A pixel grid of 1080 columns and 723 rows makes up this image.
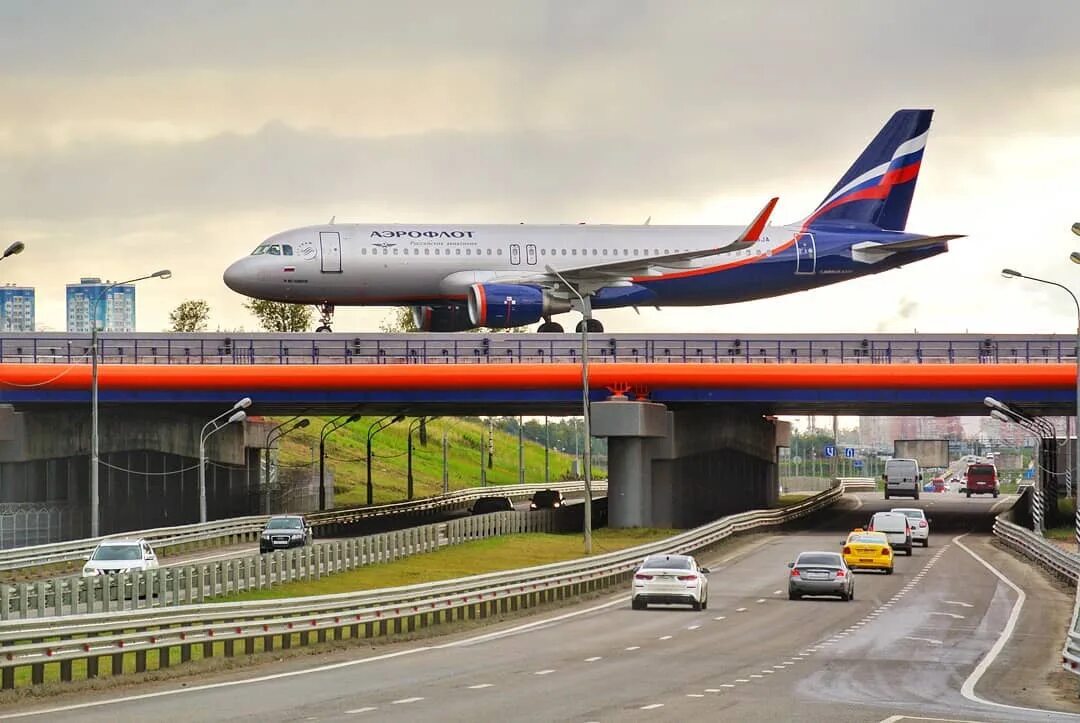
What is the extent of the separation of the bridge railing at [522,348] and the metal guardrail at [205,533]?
736 cm

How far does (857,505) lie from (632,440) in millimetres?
49894

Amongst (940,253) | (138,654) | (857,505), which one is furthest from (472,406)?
(138,654)

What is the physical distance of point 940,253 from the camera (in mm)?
79938

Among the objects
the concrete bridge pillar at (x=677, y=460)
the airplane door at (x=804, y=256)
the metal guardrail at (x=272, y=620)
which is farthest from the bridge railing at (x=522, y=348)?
the metal guardrail at (x=272, y=620)

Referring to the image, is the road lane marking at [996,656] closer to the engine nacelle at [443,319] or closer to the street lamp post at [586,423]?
the street lamp post at [586,423]

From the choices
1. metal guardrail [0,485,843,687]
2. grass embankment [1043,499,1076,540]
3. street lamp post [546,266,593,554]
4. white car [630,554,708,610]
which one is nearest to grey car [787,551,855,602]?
white car [630,554,708,610]

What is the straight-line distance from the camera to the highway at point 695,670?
80.1ft

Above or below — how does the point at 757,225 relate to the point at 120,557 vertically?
above

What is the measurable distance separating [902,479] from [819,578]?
295 feet

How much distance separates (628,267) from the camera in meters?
73.9

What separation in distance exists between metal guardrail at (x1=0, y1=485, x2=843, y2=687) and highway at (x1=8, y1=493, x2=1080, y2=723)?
3.04 feet

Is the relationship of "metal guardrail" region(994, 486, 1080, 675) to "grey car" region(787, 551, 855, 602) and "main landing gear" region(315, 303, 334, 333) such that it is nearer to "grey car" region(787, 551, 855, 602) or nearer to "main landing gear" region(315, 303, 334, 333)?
"grey car" region(787, 551, 855, 602)

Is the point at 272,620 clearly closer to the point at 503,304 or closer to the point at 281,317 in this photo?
the point at 503,304

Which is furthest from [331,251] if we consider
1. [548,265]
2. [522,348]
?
[522,348]
